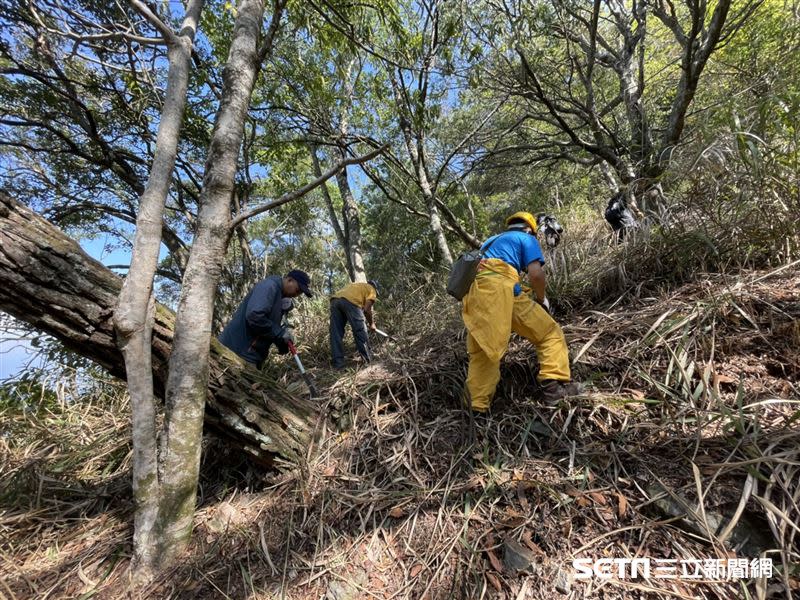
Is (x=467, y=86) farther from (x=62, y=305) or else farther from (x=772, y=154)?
(x=62, y=305)

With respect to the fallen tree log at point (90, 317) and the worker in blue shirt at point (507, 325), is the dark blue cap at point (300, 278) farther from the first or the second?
the worker in blue shirt at point (507, 325)

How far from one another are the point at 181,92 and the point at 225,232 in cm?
89

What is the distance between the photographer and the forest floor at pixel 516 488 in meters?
1.39

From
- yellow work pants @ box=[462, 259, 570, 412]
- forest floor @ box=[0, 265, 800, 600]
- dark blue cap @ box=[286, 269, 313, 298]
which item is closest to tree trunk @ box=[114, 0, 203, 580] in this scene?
forest floor @ box=[0, 265, 800, 600]

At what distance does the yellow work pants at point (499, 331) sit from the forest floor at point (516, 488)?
0.66 ft

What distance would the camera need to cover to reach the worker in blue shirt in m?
2.18

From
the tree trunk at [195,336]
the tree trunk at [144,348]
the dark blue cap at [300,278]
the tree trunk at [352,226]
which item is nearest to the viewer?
the tree trunk at [144,348]

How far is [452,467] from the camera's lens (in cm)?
200

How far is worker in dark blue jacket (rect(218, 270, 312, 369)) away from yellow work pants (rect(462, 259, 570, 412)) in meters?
2.13

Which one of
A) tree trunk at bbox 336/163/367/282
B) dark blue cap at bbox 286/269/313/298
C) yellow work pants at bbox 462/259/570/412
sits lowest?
yellow work pants at bbox 462/259/570/412

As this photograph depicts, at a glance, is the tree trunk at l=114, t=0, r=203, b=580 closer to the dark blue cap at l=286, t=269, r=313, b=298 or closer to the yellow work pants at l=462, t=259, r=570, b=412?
the yellow work pants at l=462, t=259, r=570, b=412

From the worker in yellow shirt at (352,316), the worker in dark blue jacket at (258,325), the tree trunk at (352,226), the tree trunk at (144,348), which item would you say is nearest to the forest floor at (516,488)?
the tree trunk at (144,348)

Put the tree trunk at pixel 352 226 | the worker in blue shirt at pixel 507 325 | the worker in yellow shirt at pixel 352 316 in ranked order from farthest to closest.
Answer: the tree trunk at pixel 352 226
the worker in yellow shirt at pixel 352 316
the worker in blue shirt at pixel 507 325

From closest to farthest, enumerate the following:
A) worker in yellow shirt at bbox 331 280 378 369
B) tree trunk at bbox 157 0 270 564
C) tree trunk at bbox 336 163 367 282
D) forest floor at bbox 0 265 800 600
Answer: forest floor at bbox 0 265 800 600
tree trunk at bbox 157 0 270 564
worker in yellow shirt at bbox 331 280 378 369
tree trunk at bbox 336 163 367 282
